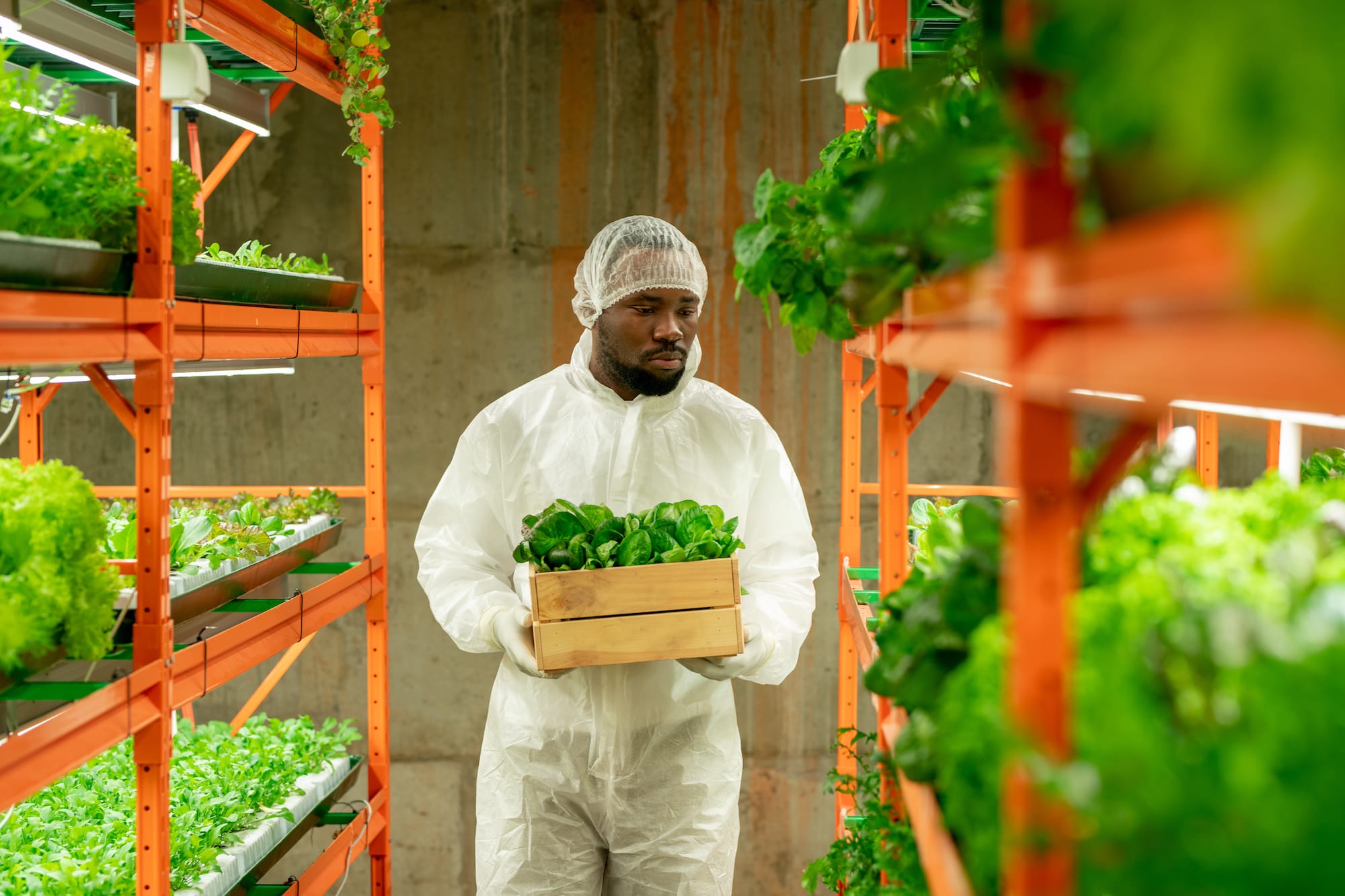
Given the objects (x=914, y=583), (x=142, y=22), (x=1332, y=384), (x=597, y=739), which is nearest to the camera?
(x=1332, y=384)

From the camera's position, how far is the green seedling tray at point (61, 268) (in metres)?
1.58

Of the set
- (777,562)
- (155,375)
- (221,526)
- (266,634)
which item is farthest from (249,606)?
(777,562)

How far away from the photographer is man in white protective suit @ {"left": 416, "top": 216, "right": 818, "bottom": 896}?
274cm

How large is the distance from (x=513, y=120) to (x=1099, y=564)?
153 inches

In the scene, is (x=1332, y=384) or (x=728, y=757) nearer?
(x=1332, y=384)

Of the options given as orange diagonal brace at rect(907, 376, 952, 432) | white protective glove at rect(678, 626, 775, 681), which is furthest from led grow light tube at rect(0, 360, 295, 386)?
orange diagonal brace at rect(907, 376, 952, 432)

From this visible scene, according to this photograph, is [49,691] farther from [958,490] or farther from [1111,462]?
[958,490]

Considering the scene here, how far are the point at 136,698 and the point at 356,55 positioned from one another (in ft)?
6.13

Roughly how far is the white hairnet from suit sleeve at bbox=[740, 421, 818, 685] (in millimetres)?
530

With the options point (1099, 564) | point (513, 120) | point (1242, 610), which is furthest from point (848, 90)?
point (513, 120)

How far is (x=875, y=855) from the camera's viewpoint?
1.62 meters

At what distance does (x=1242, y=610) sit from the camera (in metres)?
0.77

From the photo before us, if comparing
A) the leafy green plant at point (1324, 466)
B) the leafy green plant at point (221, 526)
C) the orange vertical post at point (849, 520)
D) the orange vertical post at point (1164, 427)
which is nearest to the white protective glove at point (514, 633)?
the leafy green plant at point (221, 526)

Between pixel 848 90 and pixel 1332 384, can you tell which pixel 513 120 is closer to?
pixel 848 90
